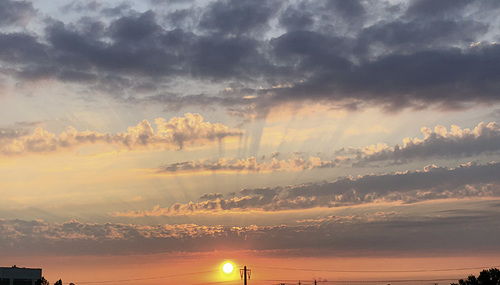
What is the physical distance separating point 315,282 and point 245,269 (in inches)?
1263

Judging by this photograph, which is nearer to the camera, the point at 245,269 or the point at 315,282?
the point at 245,269

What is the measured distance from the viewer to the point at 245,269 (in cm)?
17700

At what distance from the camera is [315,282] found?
199750mm
